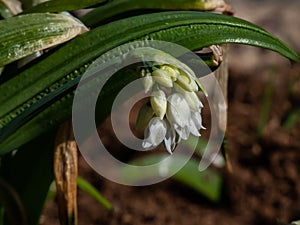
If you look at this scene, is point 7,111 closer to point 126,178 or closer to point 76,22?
point 76,22

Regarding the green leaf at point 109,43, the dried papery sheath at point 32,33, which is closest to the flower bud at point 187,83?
the green leaf at point 109,43

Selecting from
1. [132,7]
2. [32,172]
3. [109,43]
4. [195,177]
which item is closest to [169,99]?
[109,43]

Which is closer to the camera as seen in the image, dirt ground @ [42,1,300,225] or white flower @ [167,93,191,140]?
white flower @ [167,93,191,140]

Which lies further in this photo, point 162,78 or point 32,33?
point 32,33

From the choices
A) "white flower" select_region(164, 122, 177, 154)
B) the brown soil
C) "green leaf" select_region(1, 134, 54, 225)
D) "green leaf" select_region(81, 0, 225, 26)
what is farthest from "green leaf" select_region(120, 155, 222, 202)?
"white flower" select_region(164, 122, 177, 154)

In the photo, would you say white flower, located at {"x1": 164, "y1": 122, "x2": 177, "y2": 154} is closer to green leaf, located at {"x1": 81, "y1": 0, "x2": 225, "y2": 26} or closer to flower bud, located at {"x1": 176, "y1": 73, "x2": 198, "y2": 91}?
flower bud, located at {"x1": 176, "y1": 73, "x2": 198, "y2": 91}

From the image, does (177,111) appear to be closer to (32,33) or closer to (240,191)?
(32,33)
